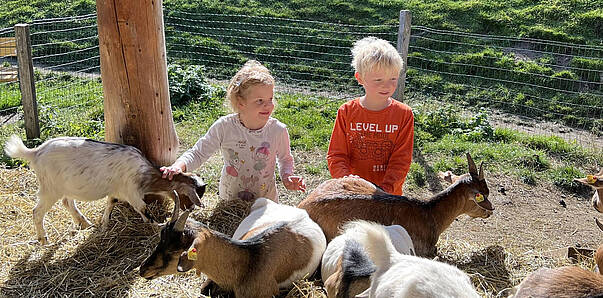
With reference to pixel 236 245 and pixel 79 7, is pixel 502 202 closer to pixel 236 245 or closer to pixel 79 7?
pixel 236 245

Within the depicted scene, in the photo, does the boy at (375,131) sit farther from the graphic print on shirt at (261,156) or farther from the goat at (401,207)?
the graphic print on shirt at (261,156)

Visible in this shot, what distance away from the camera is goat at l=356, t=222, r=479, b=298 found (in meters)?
2.58

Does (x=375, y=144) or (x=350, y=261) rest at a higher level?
(x=375, y=144)

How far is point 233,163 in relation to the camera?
189 inches

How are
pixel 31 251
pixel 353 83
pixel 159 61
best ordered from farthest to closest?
pixel 353 83 < pixel 159 61 < pixel 31 251

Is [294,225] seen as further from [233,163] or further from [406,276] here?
[406,276]

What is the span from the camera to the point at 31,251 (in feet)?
14.7

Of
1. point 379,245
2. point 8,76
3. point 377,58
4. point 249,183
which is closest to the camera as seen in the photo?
point 379,245

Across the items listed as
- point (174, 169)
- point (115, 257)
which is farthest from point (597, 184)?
point (115, 257)

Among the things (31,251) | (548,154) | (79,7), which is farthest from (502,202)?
(79,7)

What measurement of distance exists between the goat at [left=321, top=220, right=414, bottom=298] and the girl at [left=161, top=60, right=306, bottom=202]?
0.81m

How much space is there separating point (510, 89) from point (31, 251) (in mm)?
7547

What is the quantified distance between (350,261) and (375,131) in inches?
69.0

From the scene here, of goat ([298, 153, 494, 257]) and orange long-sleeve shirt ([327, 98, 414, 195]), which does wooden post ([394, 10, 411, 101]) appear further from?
goat ([298, 153, 494, 257])
